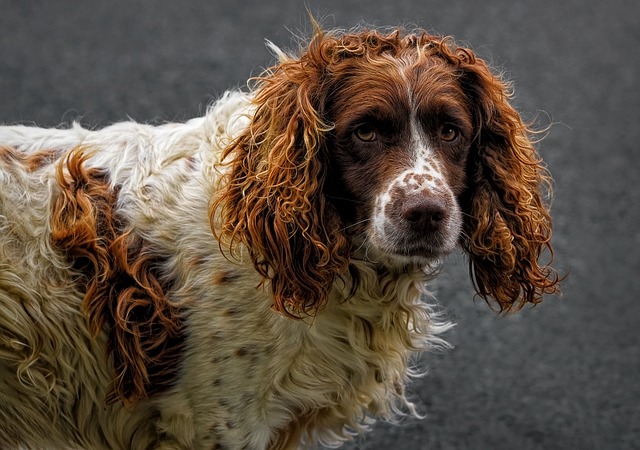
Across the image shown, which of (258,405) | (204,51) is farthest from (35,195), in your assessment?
(204,51)

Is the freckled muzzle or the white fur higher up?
the freckled muzzle

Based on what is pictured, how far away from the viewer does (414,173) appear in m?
3.38

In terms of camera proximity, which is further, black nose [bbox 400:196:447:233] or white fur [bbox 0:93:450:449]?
white fur [bbox 0:93:450:449]

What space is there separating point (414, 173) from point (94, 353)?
1335 millimetres

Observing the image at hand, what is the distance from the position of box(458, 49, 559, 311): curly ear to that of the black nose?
0.35 meters

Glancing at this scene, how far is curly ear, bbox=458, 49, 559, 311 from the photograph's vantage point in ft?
12.0

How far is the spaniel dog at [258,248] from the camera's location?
11.5ft

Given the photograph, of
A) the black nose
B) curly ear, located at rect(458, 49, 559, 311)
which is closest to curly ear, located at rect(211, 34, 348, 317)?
the black nose

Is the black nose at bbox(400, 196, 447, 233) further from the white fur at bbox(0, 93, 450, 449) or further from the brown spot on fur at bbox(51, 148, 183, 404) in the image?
the brown spot on fur at bbox(51, 148, 183, 404)

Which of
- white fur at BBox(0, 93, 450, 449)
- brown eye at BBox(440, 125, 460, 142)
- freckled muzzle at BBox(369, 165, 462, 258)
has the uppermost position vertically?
brown eye at BBox(440, 125, 460, 142)

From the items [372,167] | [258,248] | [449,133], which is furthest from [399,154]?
[258,248]

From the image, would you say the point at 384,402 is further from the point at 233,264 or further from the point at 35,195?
the point at 35,195

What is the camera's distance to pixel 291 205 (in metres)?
3.49

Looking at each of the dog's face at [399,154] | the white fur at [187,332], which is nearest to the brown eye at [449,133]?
the dog's face at [399,154]
